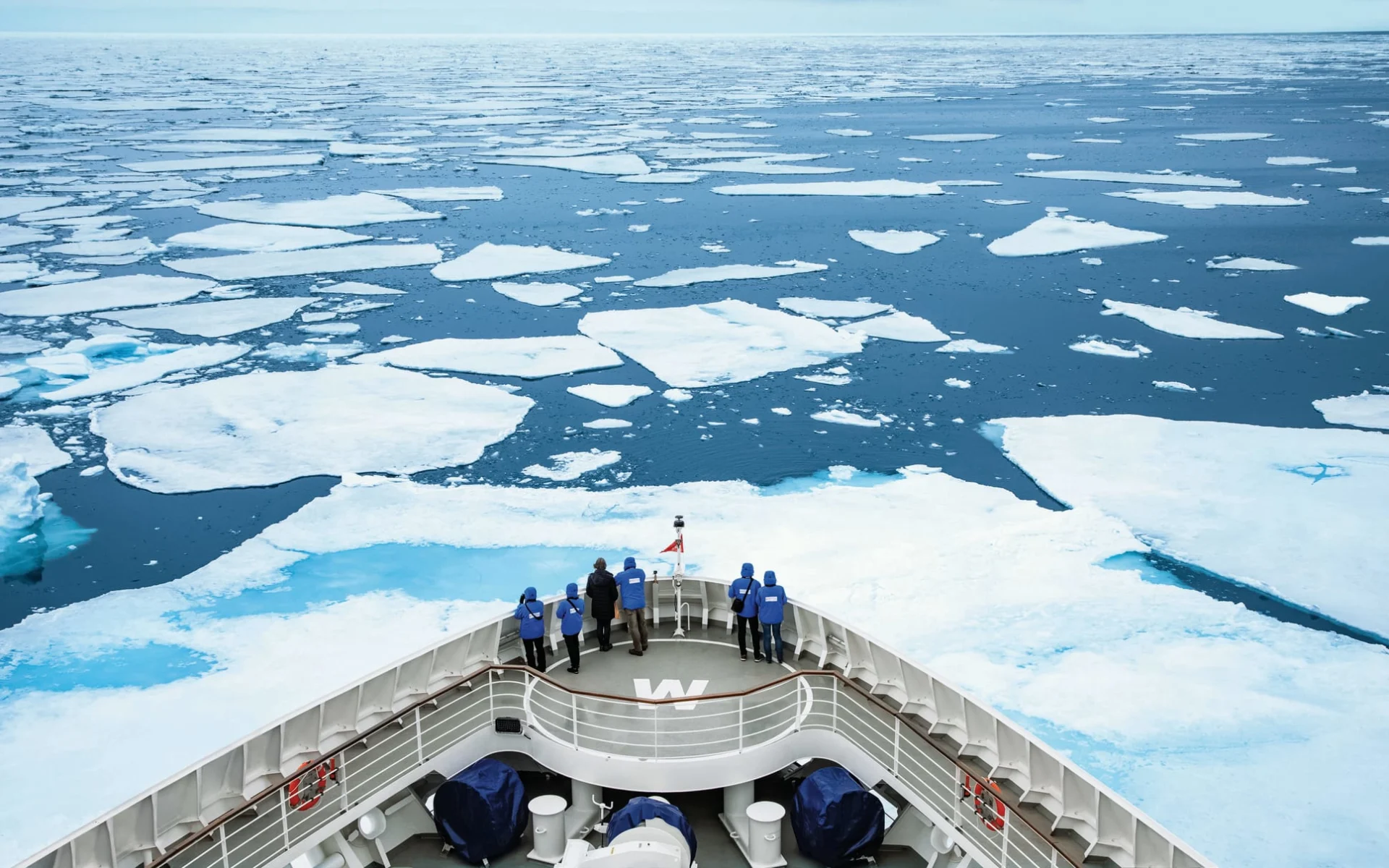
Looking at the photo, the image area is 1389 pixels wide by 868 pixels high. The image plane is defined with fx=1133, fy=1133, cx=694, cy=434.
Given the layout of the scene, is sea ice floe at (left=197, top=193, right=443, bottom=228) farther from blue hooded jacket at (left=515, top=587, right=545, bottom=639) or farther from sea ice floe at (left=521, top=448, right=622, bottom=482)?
blue hooded jacket at (left=515, top=587, right=545, bottom=639)

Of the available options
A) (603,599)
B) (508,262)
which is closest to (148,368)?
(508,262)

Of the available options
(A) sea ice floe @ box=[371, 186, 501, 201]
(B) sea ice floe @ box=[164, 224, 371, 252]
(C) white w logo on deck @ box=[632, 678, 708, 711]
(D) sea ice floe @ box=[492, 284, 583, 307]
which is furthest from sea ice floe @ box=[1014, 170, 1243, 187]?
(C) white w logo on deck @ box=[632, 678, 708, 711]

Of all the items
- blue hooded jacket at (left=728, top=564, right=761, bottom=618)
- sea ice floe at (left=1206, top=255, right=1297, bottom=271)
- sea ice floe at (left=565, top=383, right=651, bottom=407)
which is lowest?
sea ice floe at (left=565, top=383, right=651, bottom=407)

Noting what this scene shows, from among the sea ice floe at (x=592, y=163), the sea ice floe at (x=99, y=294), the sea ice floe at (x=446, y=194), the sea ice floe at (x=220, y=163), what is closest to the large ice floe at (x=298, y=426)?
the sea ice floe at (x=99, y=294)

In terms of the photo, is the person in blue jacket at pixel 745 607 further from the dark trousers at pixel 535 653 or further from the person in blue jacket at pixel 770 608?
the dark trousers at pixel 535 653

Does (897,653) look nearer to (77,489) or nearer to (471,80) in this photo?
(77,489)

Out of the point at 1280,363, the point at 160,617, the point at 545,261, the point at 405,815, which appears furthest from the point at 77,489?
the point at 1280,363
